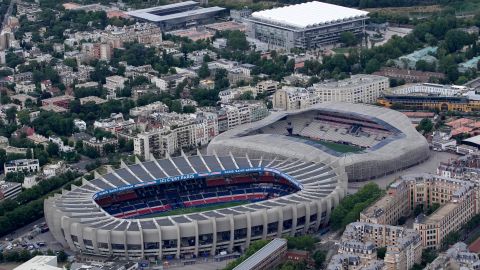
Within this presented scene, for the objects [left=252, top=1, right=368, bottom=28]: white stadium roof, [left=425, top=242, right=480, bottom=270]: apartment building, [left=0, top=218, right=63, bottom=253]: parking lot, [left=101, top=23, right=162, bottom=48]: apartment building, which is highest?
[left=252, top=1, right=368, bottom=28]: white stadium roof

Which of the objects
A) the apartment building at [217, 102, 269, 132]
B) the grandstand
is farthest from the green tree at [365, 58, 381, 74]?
the grandstand

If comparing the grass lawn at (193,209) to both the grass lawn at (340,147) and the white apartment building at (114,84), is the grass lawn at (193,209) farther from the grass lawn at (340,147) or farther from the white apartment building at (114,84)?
the white apartment building at (114,84)

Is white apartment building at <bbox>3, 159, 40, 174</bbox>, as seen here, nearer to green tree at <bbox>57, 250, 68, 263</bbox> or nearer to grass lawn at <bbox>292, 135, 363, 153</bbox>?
green tree at <bbox>57, 250, 68, 263</bbox>

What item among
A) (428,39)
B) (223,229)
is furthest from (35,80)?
(223,229)

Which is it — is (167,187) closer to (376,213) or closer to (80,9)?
(376,213)

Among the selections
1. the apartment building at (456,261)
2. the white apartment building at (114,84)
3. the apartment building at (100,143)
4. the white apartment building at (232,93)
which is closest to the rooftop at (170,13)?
the white apartment building at (114,84)

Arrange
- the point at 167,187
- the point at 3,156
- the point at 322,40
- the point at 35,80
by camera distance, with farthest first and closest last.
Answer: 1. the point at 322,40
2. the point at 35,80
3. the point at 3,156
4. the point at 167,187
